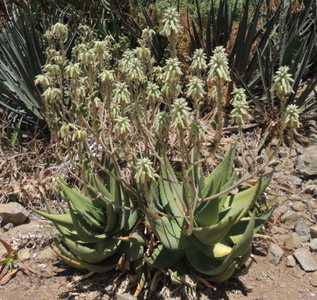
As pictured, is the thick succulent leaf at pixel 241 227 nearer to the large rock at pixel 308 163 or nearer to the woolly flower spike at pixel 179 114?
the woolly flower spike at pixel 179 114

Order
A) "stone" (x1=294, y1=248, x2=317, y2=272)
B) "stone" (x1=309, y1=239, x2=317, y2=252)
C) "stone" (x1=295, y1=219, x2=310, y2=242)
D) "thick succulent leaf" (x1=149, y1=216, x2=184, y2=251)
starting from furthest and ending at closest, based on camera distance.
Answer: "stone" (x1=295, y1=219, x2=310, y2=242) < "stone" (x1=309, y1=239, x2=317, y2=252) < "stone" (x1=294, y1=248, x2=317, y2=272) < "thick succulent leaf" (x1=149, y1=216, x2=184, y2=251)

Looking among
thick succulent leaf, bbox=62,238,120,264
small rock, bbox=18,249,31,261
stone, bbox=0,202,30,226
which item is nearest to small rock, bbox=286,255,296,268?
thick succulent leaf, bbox=62,238,120,264

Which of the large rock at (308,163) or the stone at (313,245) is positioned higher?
the large rock at (308,163)

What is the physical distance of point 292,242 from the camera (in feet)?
13.6

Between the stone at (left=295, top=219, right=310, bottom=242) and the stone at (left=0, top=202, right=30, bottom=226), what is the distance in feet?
7.01

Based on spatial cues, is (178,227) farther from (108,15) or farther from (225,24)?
(108,15)

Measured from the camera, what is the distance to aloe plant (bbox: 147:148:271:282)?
3367mm

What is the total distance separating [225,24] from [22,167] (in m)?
2.31

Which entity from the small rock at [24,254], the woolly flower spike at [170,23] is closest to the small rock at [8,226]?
the small rock at [24,254]

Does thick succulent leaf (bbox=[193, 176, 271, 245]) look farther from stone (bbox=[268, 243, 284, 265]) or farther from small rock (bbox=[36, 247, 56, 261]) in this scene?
small rock (bbox=[36, 247, 56, 261])

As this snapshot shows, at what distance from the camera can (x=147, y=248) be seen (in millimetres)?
3781

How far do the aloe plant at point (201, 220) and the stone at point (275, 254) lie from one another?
0.38m

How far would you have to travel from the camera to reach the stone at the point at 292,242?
13.5ft

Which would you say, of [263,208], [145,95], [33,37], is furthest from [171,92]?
[33,37]
